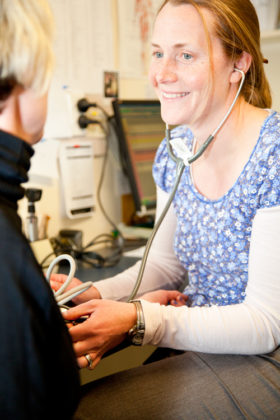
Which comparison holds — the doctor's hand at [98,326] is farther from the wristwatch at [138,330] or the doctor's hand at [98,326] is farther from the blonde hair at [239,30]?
the blonde hair at [239,30]

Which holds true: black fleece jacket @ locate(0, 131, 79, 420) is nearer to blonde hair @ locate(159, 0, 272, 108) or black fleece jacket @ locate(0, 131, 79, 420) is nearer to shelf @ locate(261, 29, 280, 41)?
blonde hair @ locate(159, 0, 272, 108)

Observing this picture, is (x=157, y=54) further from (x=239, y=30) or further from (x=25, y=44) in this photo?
(x=25, y=44)

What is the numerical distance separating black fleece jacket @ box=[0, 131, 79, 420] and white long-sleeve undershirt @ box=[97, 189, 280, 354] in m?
0.36

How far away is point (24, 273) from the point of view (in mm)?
445

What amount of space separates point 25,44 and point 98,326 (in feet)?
1.61

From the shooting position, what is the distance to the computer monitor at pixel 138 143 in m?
1.56

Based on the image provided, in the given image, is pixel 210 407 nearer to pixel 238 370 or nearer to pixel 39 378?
pixel 238 370

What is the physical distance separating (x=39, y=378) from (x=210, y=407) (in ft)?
1.38

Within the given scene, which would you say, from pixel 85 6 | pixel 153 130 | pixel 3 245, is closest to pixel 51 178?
pixel 153 130

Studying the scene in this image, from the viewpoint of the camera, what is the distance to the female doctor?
0.77m

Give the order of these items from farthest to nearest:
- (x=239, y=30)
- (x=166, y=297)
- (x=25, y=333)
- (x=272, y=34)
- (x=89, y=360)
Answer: (x=272, y=34) → (x=166, y=297) → (x=239, y=30) → (x=89, y=360) → (x=25, y=333)

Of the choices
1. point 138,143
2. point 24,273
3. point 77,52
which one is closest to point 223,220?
point 24,273

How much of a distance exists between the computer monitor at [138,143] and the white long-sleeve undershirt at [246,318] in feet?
2.50

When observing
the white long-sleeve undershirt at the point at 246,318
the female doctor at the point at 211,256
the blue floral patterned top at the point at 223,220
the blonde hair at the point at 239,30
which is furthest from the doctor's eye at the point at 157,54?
the white long-sleeve undershirt at the point at 246,318
